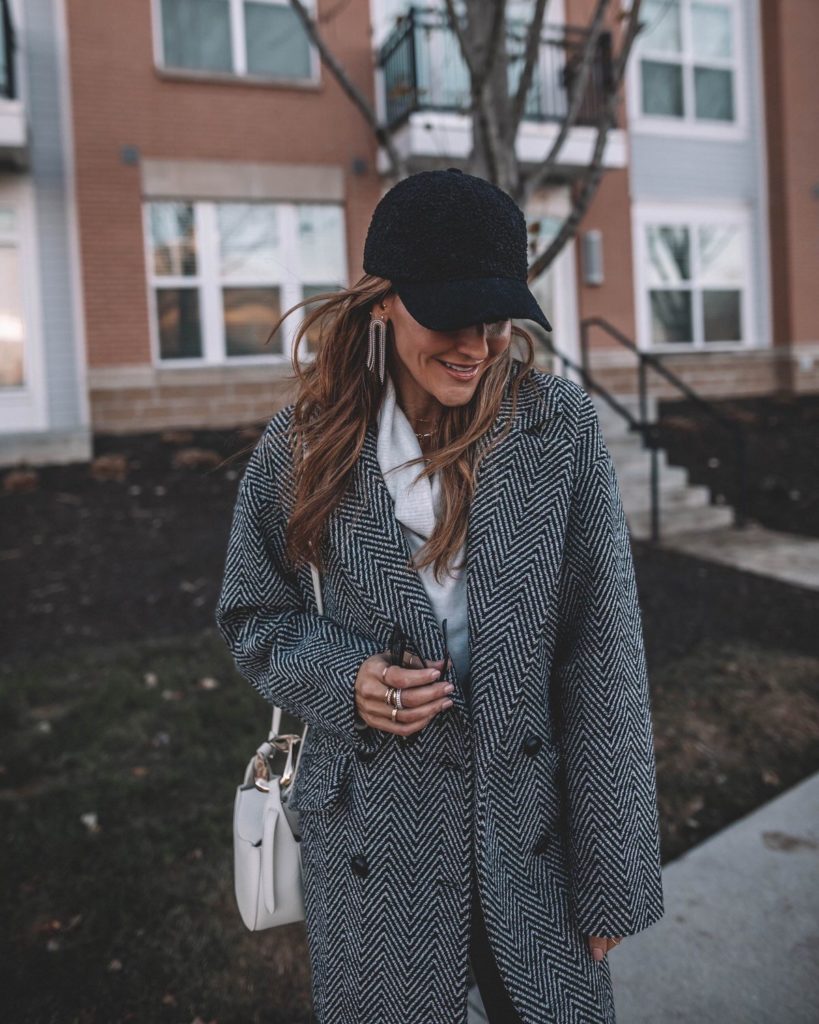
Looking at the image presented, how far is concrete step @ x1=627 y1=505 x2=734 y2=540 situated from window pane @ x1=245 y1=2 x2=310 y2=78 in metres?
7.14

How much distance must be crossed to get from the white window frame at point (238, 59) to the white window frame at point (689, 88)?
469cm

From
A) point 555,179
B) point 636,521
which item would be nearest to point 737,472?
point 636,521

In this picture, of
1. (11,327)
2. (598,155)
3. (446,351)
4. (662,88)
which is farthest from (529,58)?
(662,88)

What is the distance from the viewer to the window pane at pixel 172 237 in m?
10.8

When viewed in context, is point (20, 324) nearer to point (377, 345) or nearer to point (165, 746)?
point (165, 746)

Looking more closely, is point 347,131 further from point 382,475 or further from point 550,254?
point 382,475

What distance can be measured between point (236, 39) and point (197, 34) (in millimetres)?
468

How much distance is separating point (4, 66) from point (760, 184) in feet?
35.2

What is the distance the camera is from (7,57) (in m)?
9.70

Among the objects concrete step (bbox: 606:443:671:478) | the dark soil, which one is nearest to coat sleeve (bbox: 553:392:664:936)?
the dark soil

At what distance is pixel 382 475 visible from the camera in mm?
1508

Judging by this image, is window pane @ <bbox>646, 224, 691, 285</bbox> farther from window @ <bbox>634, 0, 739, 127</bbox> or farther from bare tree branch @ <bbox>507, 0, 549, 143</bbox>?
bare tree branch @ <bbox>507, 0, 549, 143</bbox>

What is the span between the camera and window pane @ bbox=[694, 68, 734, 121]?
1340cm

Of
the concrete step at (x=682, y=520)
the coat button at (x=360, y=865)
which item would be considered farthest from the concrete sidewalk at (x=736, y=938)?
the concrete step at (x=682, y=520)
